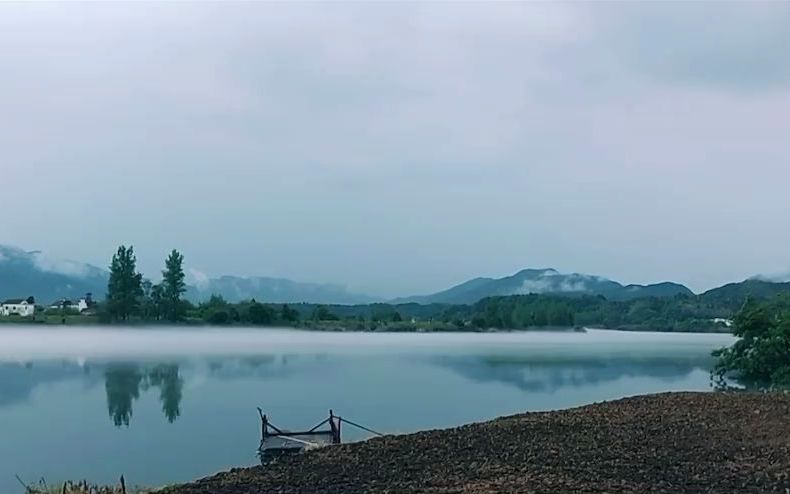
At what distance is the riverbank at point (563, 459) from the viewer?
11477mm

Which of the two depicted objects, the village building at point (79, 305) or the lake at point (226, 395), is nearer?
the lake at point (226, 395)

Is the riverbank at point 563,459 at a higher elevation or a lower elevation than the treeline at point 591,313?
lower

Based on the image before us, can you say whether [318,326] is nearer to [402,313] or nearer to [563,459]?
[402,313]

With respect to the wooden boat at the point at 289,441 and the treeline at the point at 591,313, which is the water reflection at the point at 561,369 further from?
the treeline at the point at 591,313

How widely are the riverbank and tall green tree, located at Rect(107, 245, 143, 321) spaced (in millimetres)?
71300

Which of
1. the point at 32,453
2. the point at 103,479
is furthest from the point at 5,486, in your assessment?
the point at 32,453

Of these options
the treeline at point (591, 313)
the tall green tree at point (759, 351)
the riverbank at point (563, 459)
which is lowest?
the riverbank at point (563, 459)

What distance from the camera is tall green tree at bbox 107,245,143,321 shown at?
279 feet

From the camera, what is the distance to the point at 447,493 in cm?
1083

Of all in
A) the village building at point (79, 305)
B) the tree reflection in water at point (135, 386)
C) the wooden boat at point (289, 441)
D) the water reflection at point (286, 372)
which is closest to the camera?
the wooden boat at point (289, 441)

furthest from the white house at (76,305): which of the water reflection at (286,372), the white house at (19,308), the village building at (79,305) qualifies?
the water reflection at (286,372)

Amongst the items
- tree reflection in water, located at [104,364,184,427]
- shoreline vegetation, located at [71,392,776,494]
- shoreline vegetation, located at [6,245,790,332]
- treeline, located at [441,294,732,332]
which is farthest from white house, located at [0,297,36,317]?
shoreline vegetation, located at [71,392,776,494]

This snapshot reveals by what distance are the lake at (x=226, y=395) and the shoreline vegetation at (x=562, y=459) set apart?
4.50m

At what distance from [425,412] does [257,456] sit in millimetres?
9591
